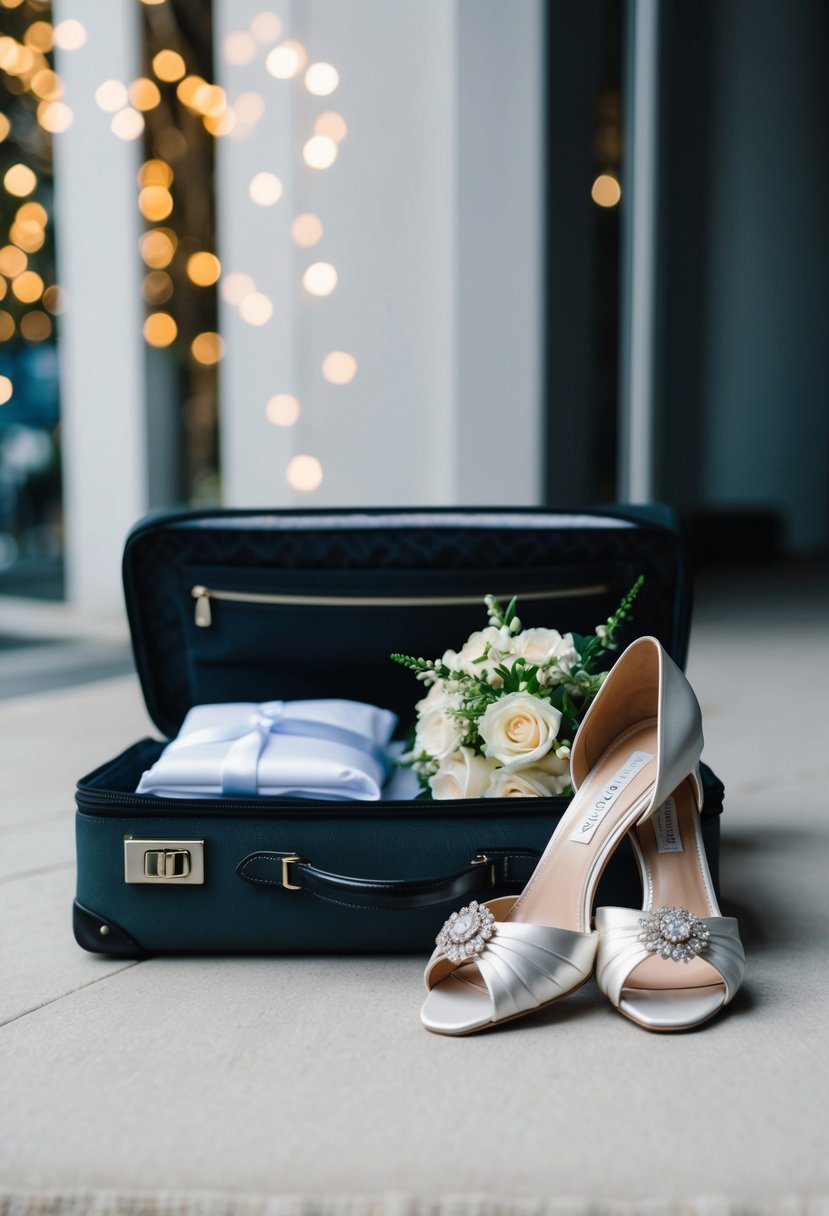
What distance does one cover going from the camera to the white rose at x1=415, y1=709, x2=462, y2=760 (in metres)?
1.02

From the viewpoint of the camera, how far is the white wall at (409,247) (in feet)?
9.32

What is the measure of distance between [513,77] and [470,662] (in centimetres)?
228

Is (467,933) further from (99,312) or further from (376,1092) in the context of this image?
(99,312)

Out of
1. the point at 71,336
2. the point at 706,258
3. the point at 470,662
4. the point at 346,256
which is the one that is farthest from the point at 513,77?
the point at 706,258

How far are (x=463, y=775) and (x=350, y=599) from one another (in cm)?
29

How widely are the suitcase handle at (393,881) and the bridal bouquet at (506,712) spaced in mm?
62

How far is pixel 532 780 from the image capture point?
100 cm

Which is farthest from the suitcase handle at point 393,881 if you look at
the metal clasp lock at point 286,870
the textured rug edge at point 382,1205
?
the textured rug edge at point 382,1205

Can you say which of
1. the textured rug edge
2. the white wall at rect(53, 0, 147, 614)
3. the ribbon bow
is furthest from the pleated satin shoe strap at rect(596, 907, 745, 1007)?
the white wall at rect(53, 0, 147, 614)

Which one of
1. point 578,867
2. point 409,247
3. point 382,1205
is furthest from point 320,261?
point 382,1205

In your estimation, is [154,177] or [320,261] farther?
[154,177]

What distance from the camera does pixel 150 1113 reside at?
→ 0.75m

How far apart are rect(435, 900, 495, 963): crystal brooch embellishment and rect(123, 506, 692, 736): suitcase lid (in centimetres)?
41

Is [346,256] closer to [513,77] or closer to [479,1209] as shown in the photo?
[513,77]
